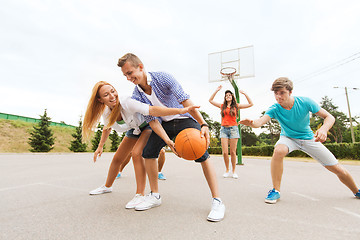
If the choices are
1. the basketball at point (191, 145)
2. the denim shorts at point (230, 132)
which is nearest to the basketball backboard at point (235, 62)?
the denim shorts at point (230, 132)

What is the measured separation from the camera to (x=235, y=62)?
10242 millimetres

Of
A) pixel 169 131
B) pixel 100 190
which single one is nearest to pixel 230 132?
pixel 169 131

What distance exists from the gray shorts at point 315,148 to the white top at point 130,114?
1.98m

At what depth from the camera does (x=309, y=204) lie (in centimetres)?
263

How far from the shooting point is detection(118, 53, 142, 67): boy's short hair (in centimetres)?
234

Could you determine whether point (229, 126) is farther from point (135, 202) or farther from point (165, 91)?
point (135, 202)

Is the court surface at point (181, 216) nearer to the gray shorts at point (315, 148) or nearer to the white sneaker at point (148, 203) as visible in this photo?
the white sneaker at point (148, 203)

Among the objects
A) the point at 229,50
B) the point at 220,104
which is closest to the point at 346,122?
the point at 229,50

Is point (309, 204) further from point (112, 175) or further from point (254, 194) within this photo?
point (112, 175)

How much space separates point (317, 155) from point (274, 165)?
575 millimetres

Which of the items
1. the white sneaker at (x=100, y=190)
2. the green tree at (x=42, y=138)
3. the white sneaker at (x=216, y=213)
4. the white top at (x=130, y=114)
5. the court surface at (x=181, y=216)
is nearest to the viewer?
the court surface at (x=181, y=216)

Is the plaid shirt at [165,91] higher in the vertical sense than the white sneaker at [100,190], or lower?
higher

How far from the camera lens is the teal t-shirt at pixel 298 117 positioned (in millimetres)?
2926

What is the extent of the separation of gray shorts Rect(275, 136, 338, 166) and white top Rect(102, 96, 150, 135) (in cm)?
198
